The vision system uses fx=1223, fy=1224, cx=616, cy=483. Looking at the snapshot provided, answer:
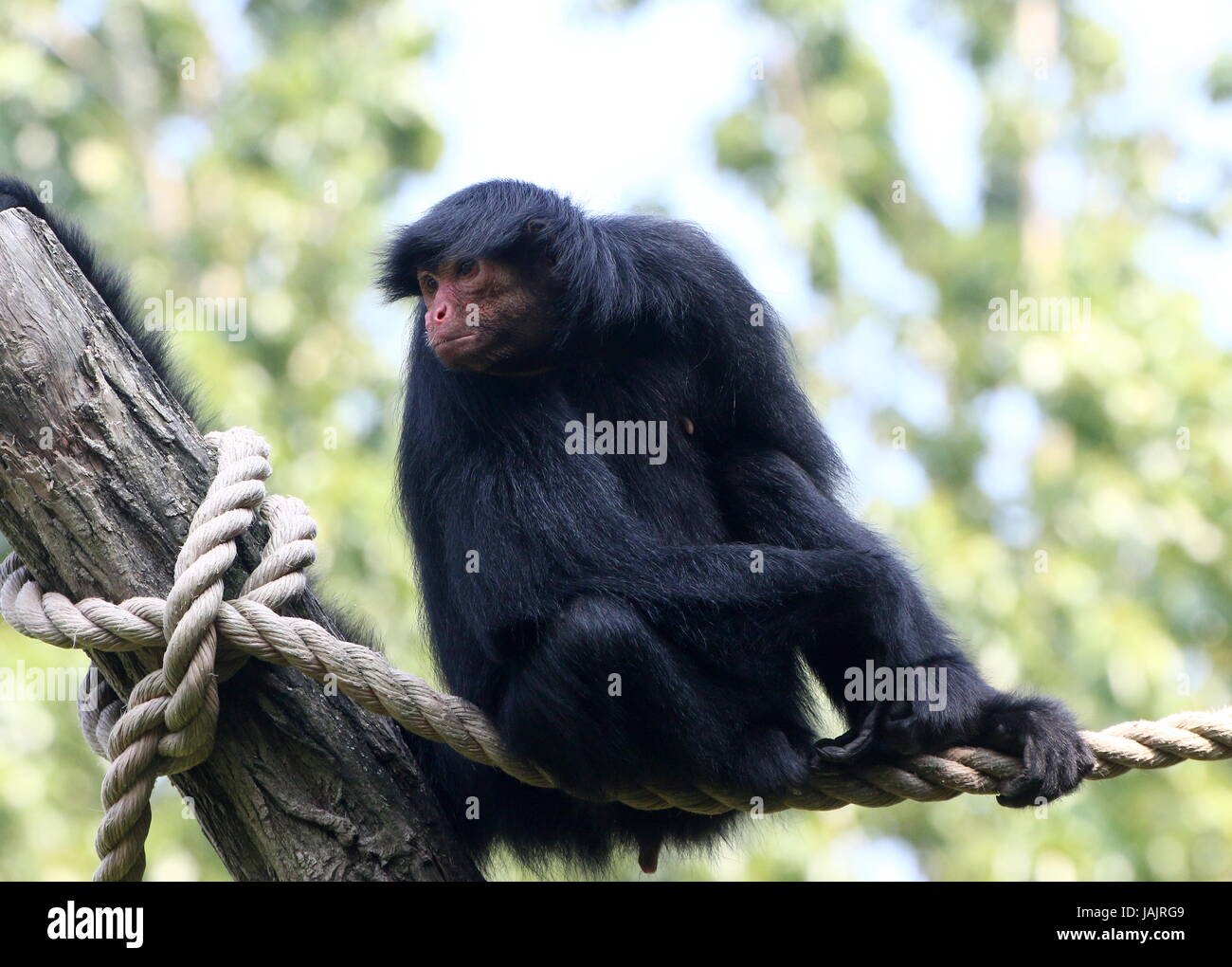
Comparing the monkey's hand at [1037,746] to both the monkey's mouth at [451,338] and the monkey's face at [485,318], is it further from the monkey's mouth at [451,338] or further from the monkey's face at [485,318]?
the monkey's mouth at [451,338]

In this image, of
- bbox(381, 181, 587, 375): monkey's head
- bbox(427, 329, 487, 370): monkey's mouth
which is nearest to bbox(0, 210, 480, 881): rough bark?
bbox(427, 329, 487, 370): monkey's mouth

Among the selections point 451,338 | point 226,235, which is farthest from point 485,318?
point 226,235

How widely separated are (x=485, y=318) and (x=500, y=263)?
0.39m

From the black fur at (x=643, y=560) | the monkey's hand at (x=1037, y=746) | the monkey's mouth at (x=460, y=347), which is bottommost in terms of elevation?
the monkey's hand at (x=1037, y=746)

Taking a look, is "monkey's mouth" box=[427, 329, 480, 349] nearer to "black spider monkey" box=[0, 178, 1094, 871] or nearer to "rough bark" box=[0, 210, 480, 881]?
"black spider monkey" box=[0, 178, 1094, 871]

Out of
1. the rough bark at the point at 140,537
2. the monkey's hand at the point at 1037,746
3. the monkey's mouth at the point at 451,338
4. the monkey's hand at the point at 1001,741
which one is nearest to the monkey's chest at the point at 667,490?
the monkey's mouth at the point at 451,338

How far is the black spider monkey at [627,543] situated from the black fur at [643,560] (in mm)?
10

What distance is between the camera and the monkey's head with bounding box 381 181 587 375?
518 centimetres

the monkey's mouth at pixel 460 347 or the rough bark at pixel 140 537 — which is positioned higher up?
the monkey's mouth at pixel 460 347

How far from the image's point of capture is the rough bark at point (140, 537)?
3.95 meters

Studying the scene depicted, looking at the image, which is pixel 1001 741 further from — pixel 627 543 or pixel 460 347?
pixel 460 347

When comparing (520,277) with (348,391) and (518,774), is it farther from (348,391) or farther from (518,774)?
(348,391)

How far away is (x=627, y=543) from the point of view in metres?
4.50
